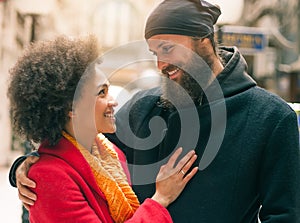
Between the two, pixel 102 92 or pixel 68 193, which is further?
pixel 102 92

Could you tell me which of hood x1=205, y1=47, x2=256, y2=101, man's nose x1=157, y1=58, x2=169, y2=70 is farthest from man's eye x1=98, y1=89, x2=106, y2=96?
hood x1=205, y1=47, x2=256, y2=101

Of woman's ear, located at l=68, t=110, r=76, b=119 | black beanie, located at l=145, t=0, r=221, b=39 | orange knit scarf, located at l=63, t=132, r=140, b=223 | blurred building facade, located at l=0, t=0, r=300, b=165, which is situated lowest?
blurred building facade, located at l=0, t=0, r=300, b=165

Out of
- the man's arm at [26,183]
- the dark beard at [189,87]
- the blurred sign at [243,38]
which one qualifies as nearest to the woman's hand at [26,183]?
the man's arm at [26,183]

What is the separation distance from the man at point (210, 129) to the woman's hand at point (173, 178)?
35mm

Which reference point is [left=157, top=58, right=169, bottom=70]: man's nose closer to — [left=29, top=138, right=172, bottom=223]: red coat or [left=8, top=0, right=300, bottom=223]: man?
[left=8, top=0, right=300, bottom=223]: man

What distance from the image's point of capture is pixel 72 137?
5.03ft

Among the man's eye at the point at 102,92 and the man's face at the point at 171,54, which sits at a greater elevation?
the man's face at the point at 171,54

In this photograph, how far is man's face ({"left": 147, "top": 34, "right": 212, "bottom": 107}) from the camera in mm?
1677

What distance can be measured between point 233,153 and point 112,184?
0.41 metres

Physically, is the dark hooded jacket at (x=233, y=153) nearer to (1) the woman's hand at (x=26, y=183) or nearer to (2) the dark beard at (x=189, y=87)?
(2) the dark beard at (x=189, y=87)

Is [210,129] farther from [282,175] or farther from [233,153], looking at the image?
[282,175]

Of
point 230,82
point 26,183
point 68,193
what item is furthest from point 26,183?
point 230,82

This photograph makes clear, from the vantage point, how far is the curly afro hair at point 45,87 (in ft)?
4.69

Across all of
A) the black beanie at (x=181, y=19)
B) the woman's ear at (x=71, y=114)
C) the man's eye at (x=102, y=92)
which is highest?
the black beanie at (x=181, y=19)
